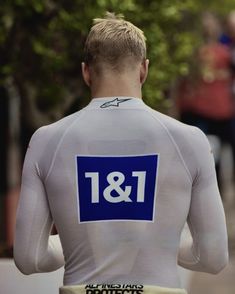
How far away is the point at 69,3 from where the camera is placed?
7434 mm

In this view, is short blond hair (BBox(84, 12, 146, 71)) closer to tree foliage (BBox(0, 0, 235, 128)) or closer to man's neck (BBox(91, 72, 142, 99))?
man's neck (BBox(91, 72, 142, 99))

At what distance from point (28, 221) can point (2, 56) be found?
3851mm

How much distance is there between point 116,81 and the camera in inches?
151

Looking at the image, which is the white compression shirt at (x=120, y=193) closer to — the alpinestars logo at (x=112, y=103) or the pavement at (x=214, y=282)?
the alpinestars logo at (x=112, y=103)

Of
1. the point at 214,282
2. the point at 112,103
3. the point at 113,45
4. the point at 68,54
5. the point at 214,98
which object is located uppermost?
the point at 113,45

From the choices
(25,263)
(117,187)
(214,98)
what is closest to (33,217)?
(25,263)

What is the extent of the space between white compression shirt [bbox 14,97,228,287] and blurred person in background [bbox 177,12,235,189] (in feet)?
24.7

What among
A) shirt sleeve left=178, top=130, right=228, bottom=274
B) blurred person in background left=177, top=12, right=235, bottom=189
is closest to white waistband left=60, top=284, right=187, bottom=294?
shirt sleeve left=178, top=130, right=228, bottom=274

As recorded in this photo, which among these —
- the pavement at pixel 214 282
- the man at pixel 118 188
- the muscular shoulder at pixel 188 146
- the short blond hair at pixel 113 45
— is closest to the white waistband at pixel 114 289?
the man at pixel 118 188

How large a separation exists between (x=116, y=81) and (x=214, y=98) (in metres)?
8.63

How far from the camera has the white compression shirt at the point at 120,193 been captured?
3.75 meters

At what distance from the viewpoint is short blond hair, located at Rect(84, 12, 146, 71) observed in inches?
149

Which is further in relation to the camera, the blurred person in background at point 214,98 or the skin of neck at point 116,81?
the blurred person in background at point 214,98

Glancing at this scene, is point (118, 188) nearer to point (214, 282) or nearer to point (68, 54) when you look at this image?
point (68, 54)
